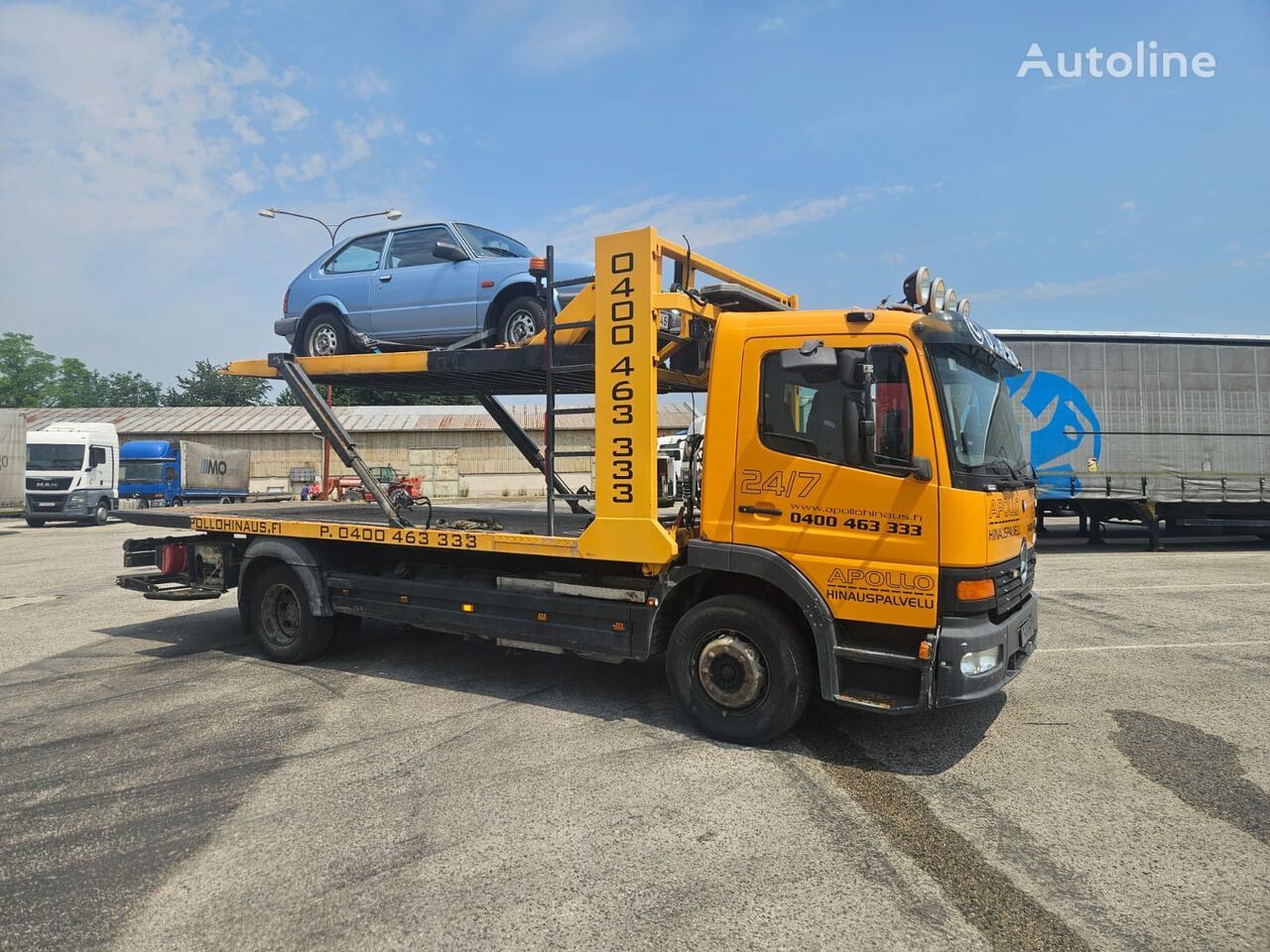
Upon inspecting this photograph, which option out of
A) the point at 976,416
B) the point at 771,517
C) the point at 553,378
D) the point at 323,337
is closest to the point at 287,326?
the point at 323,337

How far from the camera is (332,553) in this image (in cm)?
684

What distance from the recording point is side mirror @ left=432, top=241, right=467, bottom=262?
21.8 ft

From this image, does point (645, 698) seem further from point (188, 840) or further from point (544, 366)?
point (188, 840)

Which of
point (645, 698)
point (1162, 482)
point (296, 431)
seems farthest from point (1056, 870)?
point (296, 431)

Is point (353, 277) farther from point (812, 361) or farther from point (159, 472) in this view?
point (159, 472)

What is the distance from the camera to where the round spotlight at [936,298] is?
470 cm

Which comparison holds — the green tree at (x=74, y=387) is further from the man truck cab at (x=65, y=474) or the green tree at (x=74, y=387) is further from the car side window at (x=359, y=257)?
the car side window at (x=359, y=257)

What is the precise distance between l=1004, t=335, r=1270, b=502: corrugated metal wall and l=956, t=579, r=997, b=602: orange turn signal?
10.8 meters

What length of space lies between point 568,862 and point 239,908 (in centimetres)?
129

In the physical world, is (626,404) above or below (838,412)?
above

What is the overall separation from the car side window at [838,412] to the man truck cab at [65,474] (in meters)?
26.5

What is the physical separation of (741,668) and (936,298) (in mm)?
2520

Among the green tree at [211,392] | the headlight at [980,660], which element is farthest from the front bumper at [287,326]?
the green tree at [211,392]

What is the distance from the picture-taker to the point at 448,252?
676cm
